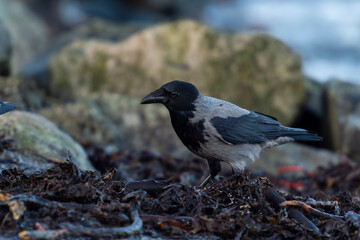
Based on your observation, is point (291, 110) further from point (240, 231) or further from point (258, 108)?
point (240, 231)

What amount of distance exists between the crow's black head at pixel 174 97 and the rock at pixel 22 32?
10309mm

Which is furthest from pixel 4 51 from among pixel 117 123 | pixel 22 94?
pixel 117 123

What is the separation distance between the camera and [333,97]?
10586 millimetres

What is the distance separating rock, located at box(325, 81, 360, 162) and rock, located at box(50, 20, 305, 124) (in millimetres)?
626

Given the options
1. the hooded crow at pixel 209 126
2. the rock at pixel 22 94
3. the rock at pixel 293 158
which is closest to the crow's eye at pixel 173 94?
the hooded crow at pixel 209 126

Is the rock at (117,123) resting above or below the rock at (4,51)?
below

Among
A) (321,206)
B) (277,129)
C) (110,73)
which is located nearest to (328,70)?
(110,73)

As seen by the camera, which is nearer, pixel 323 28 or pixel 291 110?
pixel 291 110

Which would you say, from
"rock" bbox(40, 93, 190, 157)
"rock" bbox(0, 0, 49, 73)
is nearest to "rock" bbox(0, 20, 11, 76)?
"rock" bbox(40, 93, 190, 157)

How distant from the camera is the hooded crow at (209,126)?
5199 millimetres

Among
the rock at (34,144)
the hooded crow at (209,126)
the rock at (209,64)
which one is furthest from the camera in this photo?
the rock at (209,64)

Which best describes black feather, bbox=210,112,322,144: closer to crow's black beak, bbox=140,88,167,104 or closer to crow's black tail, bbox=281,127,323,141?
crow's black tail, bbox=281,127,323,141

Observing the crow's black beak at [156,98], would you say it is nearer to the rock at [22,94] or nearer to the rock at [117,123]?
the rock at [22,94]

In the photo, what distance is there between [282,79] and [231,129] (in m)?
5.77
